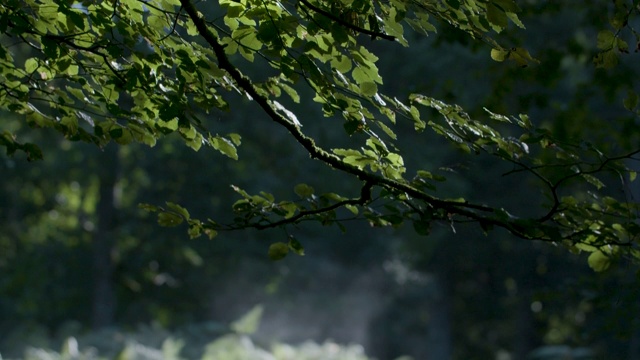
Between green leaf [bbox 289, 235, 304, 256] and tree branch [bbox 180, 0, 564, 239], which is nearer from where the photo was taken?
tree branch [bbox 180, 0, 564, 239]

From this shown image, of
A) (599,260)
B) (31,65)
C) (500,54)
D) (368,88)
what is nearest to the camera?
(368,88)

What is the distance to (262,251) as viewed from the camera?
84.9 feet

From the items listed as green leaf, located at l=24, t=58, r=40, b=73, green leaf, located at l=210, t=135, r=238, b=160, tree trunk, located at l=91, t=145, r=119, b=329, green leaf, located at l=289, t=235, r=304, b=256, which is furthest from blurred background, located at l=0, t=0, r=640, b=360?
green leaf, located at l=210, t=135, r=238, b=160

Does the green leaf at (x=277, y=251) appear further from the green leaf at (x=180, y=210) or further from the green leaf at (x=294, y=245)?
the green leaf at (x=180, y=210)

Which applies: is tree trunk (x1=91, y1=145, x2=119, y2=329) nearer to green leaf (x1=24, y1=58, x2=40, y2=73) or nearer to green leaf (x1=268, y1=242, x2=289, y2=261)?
green leaf (x1=24, y1=58, x2=40, y2=73)

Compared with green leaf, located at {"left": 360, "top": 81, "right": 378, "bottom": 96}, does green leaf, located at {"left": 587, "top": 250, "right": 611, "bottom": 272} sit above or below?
below

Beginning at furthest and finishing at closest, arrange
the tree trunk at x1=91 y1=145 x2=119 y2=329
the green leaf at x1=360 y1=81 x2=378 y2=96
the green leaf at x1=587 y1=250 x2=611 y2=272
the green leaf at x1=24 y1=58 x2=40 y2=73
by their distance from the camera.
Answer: the tree trunk at x1=91 y1=145 x2=119 y2=329 < the green leaf at x1=24 y1=58 x2=40 y2=73 < the green leaf at x1=587 y1=250 x2=611 y2=272 < the green leaf at x1=360 y1=81 x2=378 y2=96

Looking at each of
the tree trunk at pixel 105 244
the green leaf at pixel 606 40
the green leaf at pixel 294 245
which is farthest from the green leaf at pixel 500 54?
the tree trunk at pixel 105 244

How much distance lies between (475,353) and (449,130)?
28353 mm

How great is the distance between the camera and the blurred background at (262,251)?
2461 centimetres

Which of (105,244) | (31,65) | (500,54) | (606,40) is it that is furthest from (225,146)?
(105,244)

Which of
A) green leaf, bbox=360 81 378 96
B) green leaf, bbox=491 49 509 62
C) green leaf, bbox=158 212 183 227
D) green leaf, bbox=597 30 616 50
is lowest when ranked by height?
green leaf, bbox=158 212 183 227

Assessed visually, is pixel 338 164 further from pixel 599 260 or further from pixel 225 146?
pixel 599 260

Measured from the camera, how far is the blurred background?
2461cm
